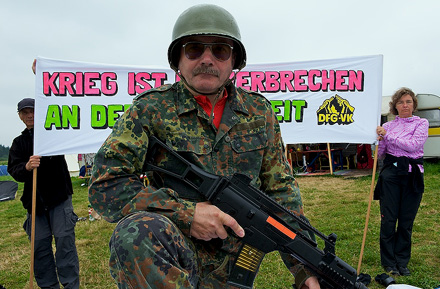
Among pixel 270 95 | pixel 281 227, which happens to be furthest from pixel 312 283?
pixel 270 95

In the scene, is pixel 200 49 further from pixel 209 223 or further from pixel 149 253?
pixel 149 253

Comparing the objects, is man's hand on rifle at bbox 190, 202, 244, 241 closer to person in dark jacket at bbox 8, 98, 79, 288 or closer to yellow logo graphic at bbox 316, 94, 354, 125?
person in dark jacket at bbox 8, 98, 79, 288

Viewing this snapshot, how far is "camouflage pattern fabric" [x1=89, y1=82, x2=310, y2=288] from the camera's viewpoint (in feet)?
4.24

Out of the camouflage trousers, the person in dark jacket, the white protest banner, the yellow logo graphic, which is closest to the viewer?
the camouflage trousers

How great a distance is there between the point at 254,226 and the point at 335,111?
347cm

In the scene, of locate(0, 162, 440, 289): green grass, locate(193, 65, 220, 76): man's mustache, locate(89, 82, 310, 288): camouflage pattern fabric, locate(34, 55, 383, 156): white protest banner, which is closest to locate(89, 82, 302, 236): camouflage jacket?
locate(89, 82, 310, 288): camouflage pattern fabric

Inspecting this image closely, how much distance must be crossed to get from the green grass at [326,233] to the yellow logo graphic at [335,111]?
1.83 meters

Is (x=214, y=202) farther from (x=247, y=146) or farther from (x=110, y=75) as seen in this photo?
(x=110, y=75)

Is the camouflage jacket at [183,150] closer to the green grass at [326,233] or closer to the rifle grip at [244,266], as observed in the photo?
the rifle grip at [244,266]

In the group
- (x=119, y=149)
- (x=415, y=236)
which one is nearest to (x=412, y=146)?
(x=415, y=236)

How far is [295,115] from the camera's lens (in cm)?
480

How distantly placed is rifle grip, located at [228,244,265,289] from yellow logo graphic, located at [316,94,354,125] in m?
3.38

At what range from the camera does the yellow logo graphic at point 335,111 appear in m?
4.62

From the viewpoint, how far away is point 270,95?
4.89 m
